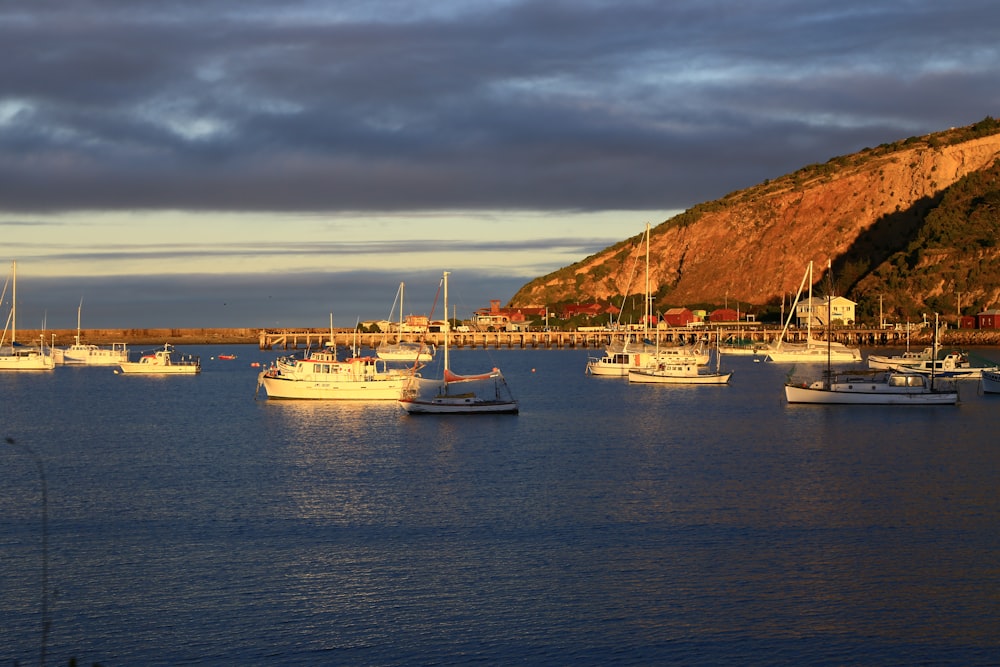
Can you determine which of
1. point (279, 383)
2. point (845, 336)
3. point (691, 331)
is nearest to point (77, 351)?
point (279, 383)

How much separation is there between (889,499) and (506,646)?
21.7 m

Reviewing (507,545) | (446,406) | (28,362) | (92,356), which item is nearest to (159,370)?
(28,362)

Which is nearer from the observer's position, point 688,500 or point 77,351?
point 688,500

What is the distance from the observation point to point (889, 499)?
1697 inches

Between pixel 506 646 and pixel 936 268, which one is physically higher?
pixel 936 268

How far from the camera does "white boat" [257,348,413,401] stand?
8144 centimetres

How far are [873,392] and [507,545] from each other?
48.9 meters

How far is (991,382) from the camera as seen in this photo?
90125 mm

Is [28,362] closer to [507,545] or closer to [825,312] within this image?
[825,312]

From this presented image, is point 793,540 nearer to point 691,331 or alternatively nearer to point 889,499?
point 889,499

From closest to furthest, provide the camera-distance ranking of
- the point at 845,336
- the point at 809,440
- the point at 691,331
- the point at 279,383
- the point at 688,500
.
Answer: the point at 688,500 → the point at 809,440 → the point at 279,383 → the point at 845,336 → the point at 691,331

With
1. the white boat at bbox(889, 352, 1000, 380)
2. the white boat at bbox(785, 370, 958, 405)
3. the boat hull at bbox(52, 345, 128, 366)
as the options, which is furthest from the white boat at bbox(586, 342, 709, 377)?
the boat hull at bbox(52, 345, 128, 366)

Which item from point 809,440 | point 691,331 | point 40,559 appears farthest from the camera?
point 691,331

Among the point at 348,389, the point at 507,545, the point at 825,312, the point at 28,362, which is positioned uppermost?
the point at 825,312
